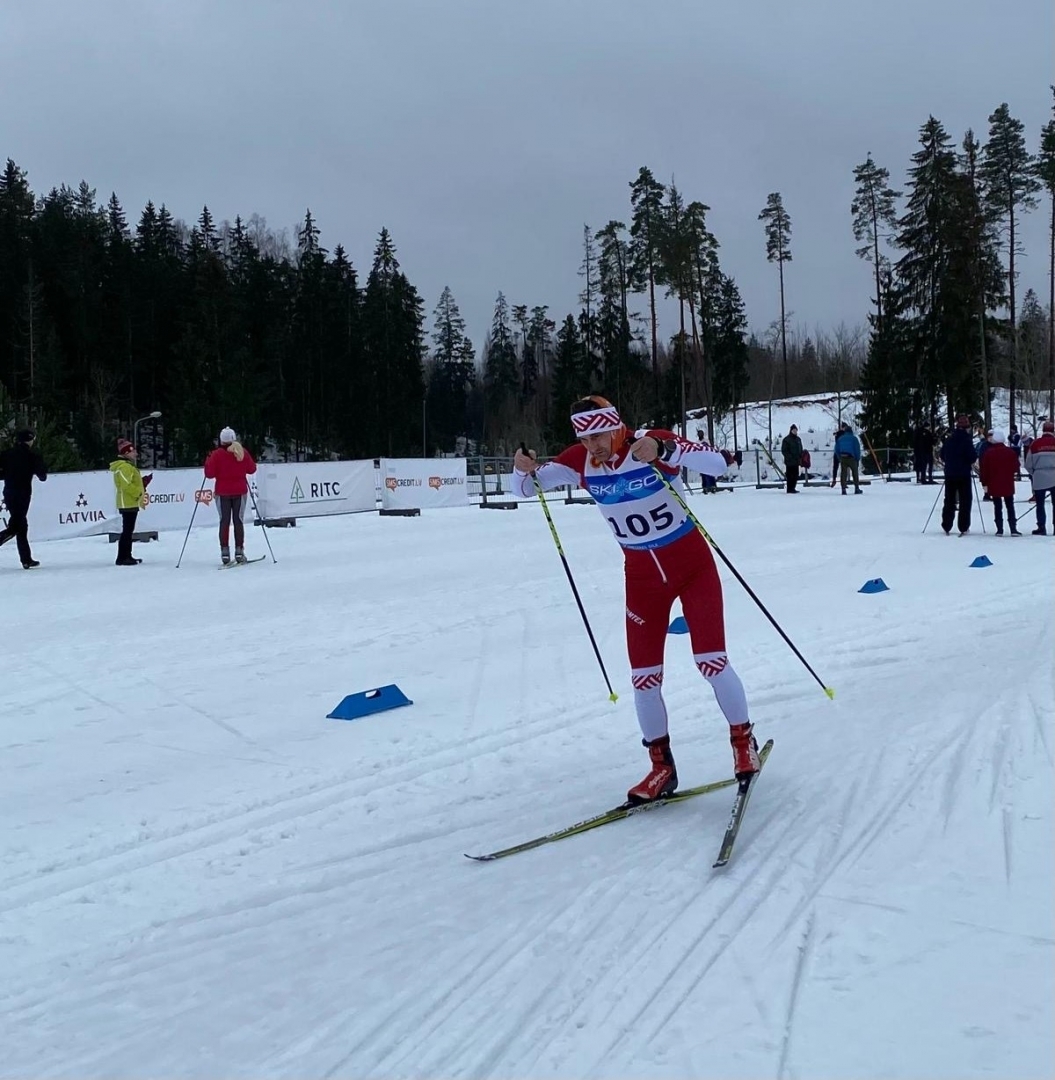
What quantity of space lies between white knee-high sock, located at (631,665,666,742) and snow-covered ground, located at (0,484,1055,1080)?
0.42m

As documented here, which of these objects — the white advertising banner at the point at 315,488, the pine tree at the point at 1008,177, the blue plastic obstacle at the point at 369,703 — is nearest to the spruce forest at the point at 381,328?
the pine tree at the point at 1008,177

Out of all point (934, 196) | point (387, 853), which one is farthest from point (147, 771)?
point (934, 196)

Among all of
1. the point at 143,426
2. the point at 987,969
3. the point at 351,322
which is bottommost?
the point at 987,969

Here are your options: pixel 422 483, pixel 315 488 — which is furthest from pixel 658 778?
pixel 422 483

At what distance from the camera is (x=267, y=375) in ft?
192

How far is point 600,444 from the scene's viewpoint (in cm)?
484

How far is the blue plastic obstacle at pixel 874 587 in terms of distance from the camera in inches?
430

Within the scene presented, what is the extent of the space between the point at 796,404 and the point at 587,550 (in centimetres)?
7366

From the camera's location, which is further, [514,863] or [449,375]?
[449,375]

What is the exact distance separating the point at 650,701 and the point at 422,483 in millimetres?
20915

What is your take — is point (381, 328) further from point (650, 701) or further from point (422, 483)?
point (650, 701)

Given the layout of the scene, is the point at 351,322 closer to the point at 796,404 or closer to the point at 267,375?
the point at 267,375

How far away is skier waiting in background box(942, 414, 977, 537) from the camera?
15789mm

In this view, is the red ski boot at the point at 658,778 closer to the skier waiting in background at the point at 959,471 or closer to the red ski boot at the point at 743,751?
the red ski boot at the point at 743,751
